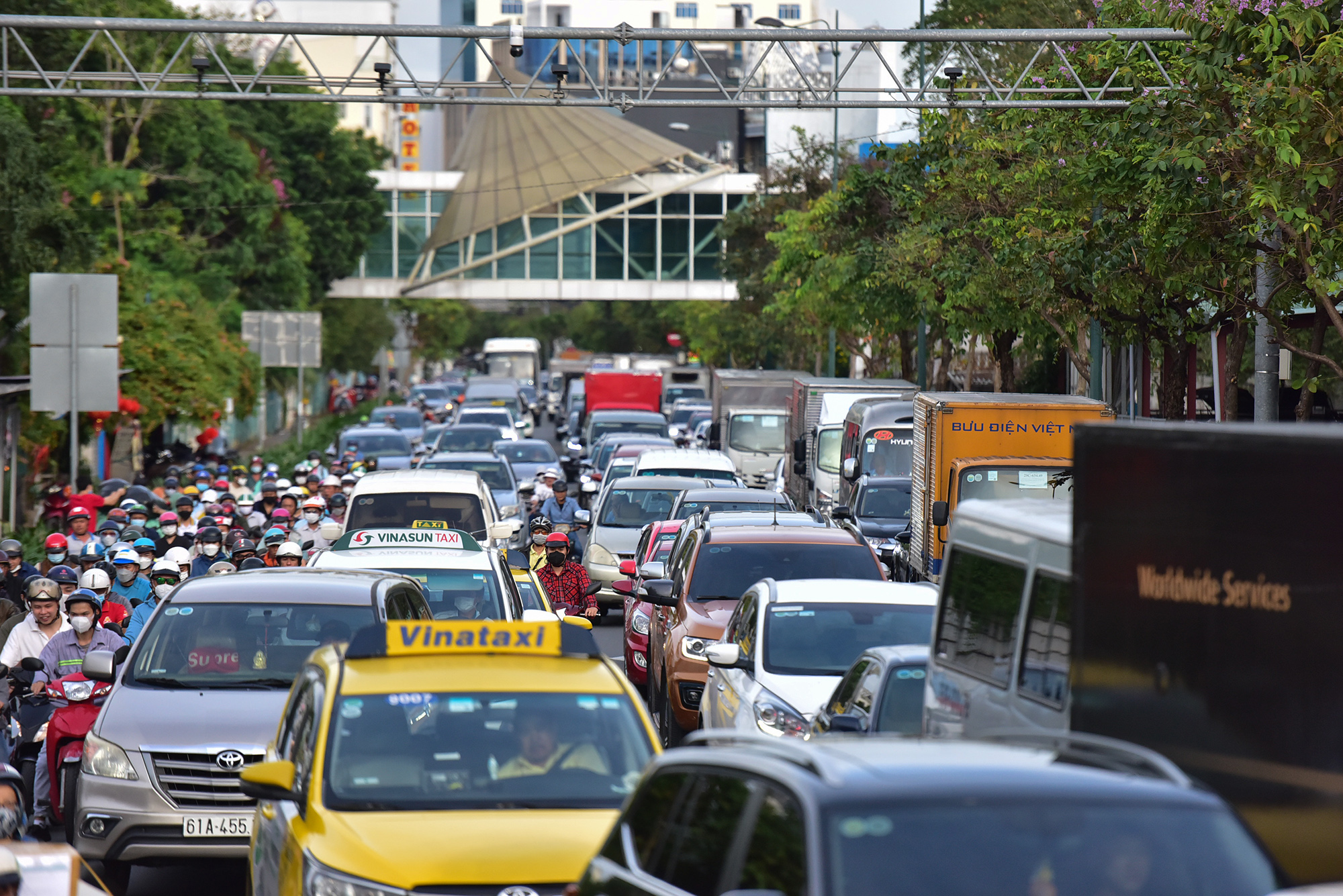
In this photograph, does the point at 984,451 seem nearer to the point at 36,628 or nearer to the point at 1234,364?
the point at 1234,364

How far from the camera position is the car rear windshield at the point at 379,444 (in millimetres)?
37469

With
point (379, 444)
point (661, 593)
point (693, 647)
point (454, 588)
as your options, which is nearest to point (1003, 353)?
point (379, 444)

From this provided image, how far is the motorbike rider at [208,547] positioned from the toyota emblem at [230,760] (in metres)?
6.84

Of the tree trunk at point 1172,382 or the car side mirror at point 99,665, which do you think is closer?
the car side mirror at point 99,665

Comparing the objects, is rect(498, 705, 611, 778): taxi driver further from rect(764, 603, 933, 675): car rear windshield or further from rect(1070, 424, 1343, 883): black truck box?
rect(764, 603, 933, 675): car rear windshield

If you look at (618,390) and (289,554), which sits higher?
(618,390)

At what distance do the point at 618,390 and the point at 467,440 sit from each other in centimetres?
2625

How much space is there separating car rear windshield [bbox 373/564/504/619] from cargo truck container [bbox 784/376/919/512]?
49.2 ft

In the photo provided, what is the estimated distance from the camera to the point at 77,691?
10.4 m

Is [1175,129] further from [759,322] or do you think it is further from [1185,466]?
[759,322]

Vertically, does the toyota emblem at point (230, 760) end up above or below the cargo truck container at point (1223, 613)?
below

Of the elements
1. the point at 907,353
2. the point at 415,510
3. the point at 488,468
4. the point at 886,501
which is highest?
the point at 907,353

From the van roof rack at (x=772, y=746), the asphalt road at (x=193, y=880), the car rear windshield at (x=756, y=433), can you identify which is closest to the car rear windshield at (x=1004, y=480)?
the asphalt road at (x=193, y=880)

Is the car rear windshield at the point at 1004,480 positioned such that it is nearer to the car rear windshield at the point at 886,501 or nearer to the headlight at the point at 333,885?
the car rear windshield at the point at 886,501
